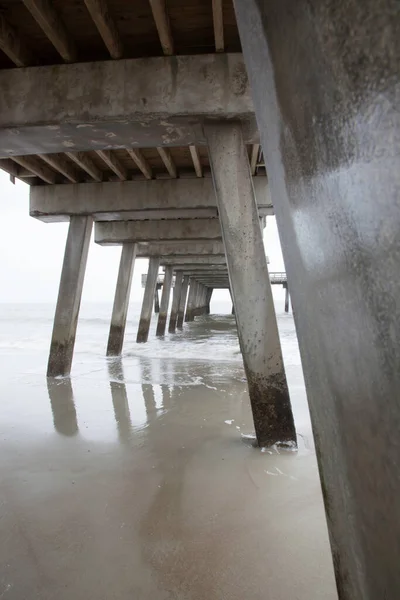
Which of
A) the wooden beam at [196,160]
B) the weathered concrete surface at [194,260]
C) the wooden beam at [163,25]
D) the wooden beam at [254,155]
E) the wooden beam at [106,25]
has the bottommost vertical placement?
the weathered concrete surface at [194,260]

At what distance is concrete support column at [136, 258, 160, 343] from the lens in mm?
14789

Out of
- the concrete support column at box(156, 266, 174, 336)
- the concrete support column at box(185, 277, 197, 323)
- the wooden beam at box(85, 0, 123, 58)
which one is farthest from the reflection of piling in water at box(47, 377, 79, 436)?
the concrete support column at box(185, 277, 197, 323)

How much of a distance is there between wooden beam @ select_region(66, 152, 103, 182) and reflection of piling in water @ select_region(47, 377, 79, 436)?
362 centimetres

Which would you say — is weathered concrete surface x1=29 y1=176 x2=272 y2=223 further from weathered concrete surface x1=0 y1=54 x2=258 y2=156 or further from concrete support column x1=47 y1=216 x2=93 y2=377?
weathered concrete surface x1=0 y1=54 x2=258 y2=156

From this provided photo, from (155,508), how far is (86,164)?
575 centimetres

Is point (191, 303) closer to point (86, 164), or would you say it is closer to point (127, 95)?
point (86, 164)

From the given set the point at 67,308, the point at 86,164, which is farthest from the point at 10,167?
the point at 67,308

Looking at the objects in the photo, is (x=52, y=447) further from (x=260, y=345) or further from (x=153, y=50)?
(x=153, y=50)

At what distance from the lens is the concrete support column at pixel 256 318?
3.87 meters

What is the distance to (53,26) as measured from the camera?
3.60 metres

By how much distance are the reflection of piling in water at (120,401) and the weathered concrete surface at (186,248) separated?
576cm

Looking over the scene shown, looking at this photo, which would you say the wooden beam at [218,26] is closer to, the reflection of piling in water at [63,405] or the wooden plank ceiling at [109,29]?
the wooden plank ceiling at [109,29]

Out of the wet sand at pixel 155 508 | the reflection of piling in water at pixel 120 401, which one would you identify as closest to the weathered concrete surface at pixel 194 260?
the reflection of piling in water at pixel 120 401

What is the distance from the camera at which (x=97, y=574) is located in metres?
2.00
